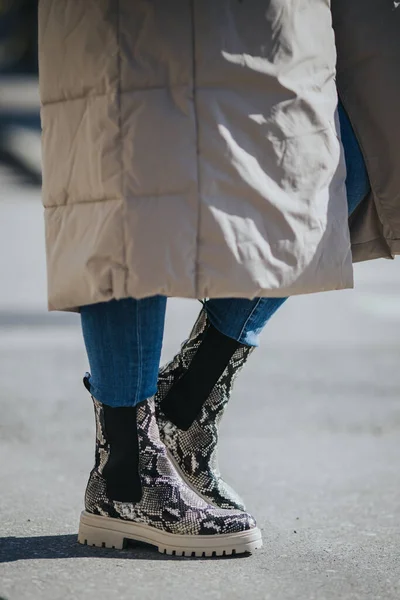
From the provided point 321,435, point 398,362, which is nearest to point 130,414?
point 321,435

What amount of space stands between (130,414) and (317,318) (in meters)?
4.21

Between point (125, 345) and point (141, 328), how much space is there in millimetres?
47

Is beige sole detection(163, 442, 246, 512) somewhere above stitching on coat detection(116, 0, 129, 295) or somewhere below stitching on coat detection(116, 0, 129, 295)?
below

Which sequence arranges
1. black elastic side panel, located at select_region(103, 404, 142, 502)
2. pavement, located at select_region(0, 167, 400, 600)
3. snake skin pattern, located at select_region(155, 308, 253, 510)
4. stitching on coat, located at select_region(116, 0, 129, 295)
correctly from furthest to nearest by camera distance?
snake skin pattern, located at select_region(155, 308, 253, 510) → black elastic side panel, located at select_region(103, 404, 142, 502) → pavement, located at select_region(0, 167, 400, 600) → stitching on coat, located at select_region(116, 0, 129, 295)

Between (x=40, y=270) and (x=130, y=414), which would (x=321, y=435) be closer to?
(x=130, y=414)

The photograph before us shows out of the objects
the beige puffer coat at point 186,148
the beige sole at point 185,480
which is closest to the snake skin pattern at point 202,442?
the beige sole at point 185,480

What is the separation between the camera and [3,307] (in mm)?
6676

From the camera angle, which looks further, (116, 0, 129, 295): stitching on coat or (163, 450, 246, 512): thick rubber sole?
(163, 450, 246, 512): thick rubber sole

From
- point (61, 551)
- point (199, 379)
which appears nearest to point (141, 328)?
point (199, 379)

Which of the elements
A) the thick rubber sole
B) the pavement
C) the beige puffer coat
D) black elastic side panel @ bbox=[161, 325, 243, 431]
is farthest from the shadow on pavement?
the beige puffer coat

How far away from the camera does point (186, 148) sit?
2182mm

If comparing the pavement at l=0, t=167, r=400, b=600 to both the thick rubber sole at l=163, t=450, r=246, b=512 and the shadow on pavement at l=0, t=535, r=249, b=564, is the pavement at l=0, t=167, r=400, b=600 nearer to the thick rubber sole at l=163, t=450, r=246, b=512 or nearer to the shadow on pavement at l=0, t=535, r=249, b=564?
the shadow on pavement at l=0, t=535, r=249, b=564

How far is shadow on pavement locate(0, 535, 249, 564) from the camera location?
2.46 meters

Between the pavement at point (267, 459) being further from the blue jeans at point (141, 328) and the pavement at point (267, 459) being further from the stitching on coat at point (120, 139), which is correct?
the stitching on coat at point (120, 139)
